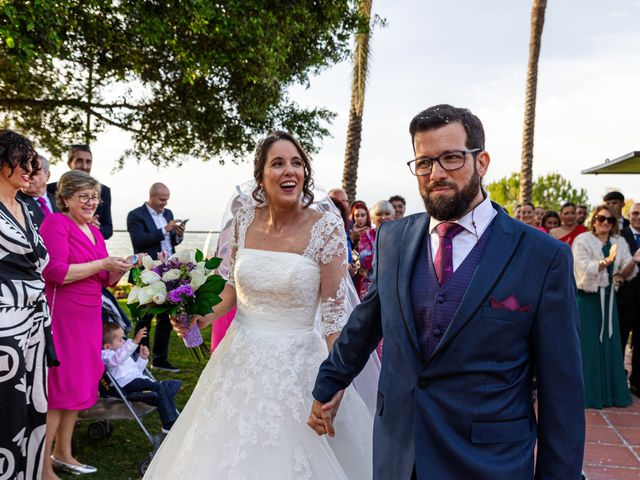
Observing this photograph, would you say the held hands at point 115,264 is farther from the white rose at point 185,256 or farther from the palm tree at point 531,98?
the palm tree at point 531,98

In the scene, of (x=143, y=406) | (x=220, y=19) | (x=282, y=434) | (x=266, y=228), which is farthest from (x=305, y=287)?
(x=220, y=19)

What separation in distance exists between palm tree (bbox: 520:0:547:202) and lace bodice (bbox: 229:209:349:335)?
50.7 feet

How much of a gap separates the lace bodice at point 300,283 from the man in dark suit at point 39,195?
162cm

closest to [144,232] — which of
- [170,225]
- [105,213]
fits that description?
[170,225]

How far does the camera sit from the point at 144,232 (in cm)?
757

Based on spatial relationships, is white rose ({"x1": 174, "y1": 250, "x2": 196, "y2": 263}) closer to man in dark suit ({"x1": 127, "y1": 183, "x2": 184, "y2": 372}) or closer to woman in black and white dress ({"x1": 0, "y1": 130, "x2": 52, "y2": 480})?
woman in black and white dress ({"x1": 0, "y1": 130, "x2": 52, "y2": 480})

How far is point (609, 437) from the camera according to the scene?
5.61 m

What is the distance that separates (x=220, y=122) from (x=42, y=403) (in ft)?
28.4

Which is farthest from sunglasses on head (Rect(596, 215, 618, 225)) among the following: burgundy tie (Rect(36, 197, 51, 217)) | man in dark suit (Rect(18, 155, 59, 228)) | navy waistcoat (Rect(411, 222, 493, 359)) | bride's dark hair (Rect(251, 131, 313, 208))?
burgundy tie (Rect(36, 197, 51, 217))

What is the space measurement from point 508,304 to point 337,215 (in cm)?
178

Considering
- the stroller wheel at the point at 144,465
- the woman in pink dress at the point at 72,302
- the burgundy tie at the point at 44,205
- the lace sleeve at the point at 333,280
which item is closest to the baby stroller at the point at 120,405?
the stroller wheel at the point at 144,465

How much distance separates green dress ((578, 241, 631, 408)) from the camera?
21.7ft

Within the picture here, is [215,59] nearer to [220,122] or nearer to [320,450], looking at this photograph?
[220,122]

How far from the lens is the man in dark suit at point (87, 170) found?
6.22m
